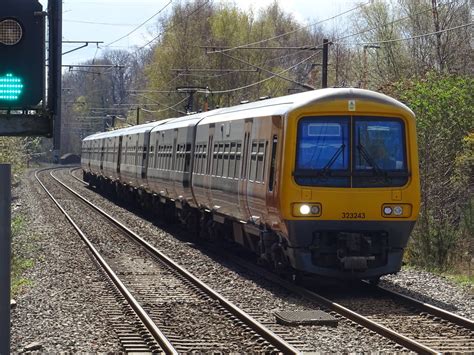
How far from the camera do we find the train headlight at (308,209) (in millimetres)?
12297

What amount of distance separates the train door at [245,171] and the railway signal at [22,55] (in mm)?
9884

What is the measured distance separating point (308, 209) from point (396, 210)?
3.84 ft

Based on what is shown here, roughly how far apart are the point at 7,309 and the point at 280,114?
8.29m

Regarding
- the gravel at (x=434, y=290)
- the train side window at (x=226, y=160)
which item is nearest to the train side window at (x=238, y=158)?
the train side window at (x=226, y=160)

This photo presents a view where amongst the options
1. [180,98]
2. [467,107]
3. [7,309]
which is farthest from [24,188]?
[7,309]

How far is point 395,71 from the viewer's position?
3822 cm

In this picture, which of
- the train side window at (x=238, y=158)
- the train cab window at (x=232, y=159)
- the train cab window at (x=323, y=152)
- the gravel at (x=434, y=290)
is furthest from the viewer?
the train cab window at (x=232, y=159)

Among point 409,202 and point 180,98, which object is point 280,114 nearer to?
point 409,202

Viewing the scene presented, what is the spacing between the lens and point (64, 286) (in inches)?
529

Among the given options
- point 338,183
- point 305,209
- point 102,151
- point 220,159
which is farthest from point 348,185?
point 102,151

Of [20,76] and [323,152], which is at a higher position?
[20,76]

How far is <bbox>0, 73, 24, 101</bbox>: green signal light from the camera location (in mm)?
4738

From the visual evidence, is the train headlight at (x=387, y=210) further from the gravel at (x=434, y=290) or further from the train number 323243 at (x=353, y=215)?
the gravel at (x=434, y=290)

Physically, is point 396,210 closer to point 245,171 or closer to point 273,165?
point 273,165
